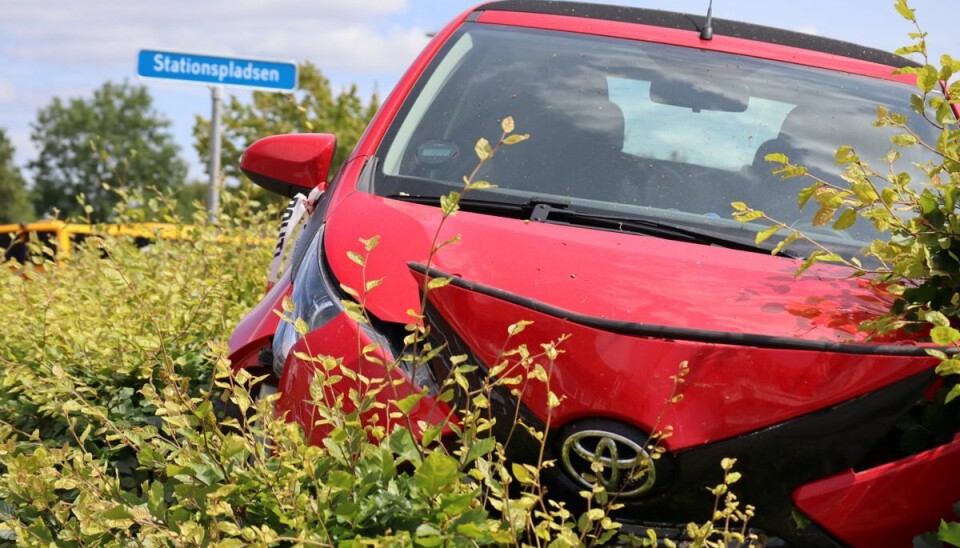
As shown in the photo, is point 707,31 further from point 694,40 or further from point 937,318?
point 937,318

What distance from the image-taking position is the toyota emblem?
240cm

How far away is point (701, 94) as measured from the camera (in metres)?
4.03

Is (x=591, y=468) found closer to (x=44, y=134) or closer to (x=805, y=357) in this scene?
(x=805, y=357)

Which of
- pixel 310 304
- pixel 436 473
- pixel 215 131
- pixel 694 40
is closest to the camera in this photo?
pixel 436 473

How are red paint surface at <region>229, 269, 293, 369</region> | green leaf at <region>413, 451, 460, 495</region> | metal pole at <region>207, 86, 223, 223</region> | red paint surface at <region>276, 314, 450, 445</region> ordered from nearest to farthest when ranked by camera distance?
green leaf at <region>413, 451, 460, 495</region>, red paint surface at <region>276, 314, 450, 445</region>, red paint surface at <region>229, 269, 293, 369</region>, metal pole at <region>207, 86, 223, 223</region>

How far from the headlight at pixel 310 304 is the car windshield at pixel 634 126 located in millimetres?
519

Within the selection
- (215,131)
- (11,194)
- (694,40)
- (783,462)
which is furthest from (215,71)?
(11,194)

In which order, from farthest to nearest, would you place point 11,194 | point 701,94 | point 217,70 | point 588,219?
point 11,194 → point 217,70 → point 701,94 → point 588,219

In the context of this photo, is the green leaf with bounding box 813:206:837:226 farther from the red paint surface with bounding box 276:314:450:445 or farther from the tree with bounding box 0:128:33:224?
the tree with bounding box 0:128:33:224

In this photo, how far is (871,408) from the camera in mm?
2391

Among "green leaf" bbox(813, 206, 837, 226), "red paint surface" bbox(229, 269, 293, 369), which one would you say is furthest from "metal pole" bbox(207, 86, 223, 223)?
"green leaf" bbox(813, 206, 837, 226)

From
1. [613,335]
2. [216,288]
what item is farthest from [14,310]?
[613,335]

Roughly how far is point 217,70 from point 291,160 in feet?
22.7

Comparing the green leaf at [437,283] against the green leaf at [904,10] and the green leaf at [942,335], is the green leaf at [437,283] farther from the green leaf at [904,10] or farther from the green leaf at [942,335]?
the green leaf at [904,10]
